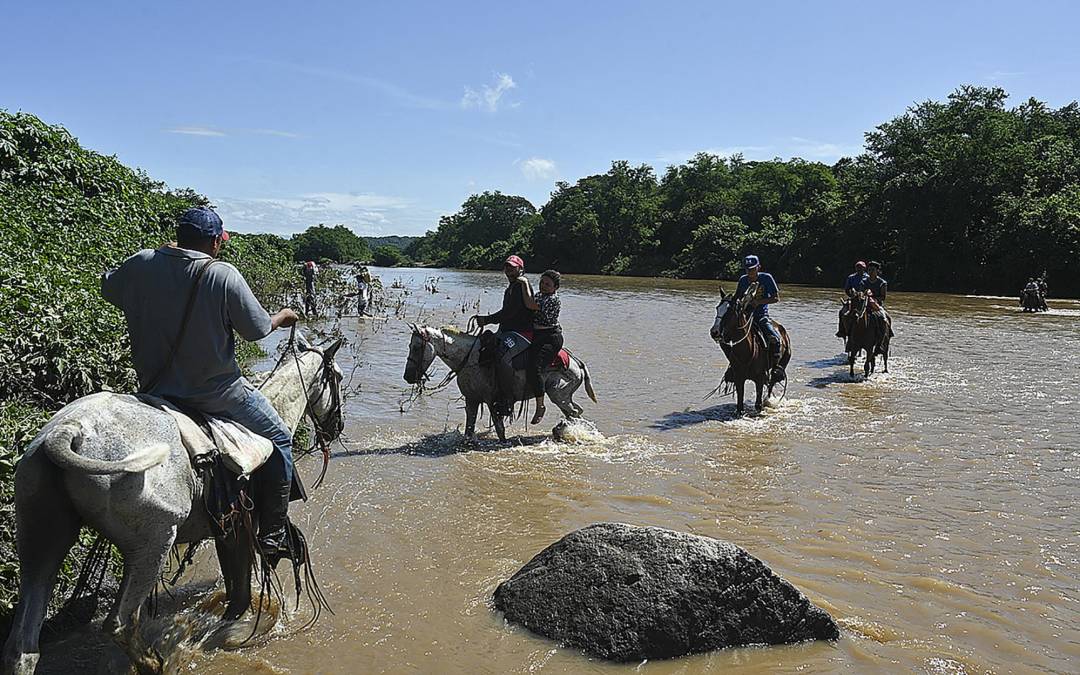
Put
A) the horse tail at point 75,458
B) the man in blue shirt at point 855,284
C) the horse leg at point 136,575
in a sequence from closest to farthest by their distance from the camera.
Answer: the horse tail at point 75,458 < the horse leg at point 136,575 < the man in blue shirt at point 855,284

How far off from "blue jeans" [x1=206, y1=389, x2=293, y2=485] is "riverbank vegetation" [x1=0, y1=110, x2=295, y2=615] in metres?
1.36

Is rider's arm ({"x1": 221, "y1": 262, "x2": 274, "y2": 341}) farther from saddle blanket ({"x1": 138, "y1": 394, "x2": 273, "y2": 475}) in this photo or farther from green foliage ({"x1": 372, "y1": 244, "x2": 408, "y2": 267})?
green foliage ({"x1": 372, "y1": 244, "x2": 408, "y2": 267})

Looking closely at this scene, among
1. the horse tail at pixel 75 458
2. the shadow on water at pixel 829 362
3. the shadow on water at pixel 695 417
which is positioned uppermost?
the horse tail at pixel 75 458

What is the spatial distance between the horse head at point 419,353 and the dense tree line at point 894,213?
41.2m

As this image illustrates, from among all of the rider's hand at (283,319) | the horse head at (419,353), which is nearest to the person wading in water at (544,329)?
the horse head at (419,353)

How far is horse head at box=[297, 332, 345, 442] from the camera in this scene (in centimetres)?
573

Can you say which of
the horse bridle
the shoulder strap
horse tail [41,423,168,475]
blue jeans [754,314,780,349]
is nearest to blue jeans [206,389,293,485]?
the shoulder strap

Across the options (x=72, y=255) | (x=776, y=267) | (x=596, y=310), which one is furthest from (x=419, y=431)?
(x=776, y=267)

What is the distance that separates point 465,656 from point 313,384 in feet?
7.23

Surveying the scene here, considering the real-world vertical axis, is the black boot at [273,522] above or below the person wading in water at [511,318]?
below

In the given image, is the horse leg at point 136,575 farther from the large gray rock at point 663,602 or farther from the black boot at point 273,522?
the large gray rock at point 663,602

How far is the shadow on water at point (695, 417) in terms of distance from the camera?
11219mm

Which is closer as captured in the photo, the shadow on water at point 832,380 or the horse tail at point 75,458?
the horse tail at point 75,458

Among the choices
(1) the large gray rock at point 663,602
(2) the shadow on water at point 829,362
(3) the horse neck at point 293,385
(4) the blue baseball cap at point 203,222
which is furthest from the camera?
(2) the shadow on water at point 829,362
